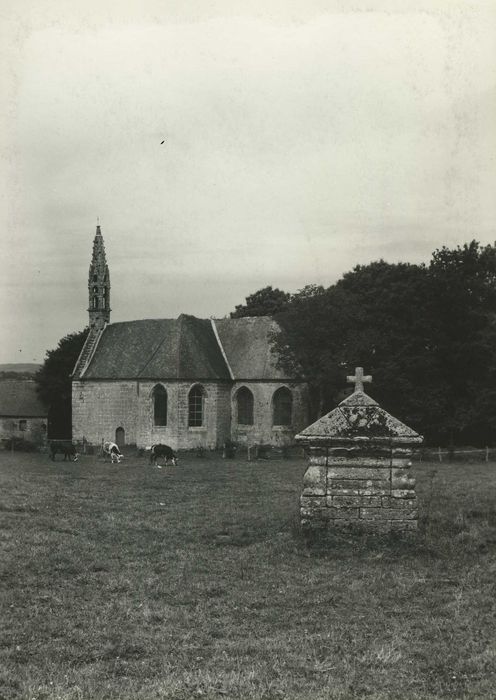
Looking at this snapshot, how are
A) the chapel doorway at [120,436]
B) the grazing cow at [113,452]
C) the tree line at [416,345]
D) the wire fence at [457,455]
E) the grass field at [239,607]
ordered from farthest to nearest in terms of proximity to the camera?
the chapel doorway at [120,436] < the tree line at [416,345] < the grazing cow at [113,452] < the wire fence at [457,455] < the grass field at [239,607]

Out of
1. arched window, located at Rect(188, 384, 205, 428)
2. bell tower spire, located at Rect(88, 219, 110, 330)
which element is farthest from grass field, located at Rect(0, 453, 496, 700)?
bell tower spire, located at Rect(88, 219, 110, 330)

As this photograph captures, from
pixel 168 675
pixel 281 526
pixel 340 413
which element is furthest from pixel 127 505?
pixel 168 675

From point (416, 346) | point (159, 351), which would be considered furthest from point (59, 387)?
point (416, 346)

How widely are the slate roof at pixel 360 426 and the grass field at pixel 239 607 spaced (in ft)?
5.36

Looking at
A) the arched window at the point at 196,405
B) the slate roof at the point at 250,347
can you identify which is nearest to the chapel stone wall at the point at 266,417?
the slate roof at the point at 250,347

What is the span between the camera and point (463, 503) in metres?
14.8

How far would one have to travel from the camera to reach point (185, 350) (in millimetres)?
44844

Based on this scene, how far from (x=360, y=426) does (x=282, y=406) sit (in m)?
34.2

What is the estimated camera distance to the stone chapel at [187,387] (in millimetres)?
43938

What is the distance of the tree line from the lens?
37750mm

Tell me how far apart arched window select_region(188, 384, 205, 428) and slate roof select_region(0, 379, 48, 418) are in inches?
672

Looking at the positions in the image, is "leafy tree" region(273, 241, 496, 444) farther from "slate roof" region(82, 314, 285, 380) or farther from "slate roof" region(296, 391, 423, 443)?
"slate roof" region(296, 391, 423, 443)

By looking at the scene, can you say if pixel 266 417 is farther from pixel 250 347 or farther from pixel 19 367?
pixel 19 367

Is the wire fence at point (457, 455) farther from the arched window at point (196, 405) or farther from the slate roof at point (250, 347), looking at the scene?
the arched window at point (196, 405)
